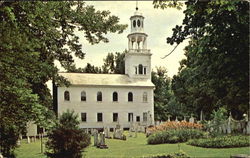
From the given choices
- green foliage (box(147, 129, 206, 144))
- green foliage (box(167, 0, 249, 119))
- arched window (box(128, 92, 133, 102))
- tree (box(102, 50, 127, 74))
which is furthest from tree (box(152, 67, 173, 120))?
green foliage (box(167, 0, 249, 119))

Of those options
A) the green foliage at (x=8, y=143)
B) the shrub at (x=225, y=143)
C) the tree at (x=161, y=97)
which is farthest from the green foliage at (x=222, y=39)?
the tree at (x=161, y=97)

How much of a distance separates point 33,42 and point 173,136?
10193mm

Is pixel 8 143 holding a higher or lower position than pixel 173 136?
higher

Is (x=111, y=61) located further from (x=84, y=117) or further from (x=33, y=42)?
(x=84, y=117)

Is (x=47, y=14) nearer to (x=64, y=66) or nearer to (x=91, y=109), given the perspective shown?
(x=64, y=66)

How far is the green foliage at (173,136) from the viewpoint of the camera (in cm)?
1471

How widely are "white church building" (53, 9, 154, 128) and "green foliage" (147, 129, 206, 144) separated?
1286 cm

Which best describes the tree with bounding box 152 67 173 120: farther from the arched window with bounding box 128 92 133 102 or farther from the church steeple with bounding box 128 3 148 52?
the church steeple with bounding box 128 3 148 52

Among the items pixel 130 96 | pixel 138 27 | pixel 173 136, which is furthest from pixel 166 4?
pixel 130 96

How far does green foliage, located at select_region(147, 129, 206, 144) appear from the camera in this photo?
1471 centimetres

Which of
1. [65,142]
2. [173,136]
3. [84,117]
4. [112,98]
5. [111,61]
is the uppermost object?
[111,61]

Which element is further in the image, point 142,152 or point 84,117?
point 84,117

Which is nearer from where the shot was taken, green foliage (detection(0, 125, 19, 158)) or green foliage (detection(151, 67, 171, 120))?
green foliage (detection(0, 125, 19, 158))

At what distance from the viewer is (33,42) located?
6.45 m
